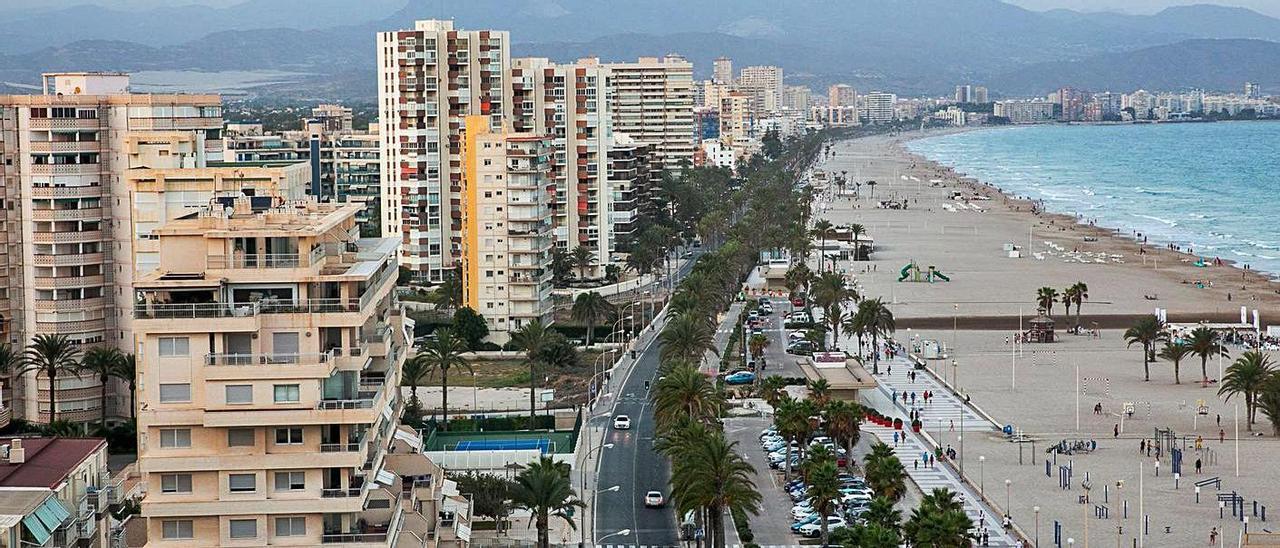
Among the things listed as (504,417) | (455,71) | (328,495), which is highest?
(455,71)

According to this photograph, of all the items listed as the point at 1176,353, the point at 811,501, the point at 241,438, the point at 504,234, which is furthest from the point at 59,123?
the point at 1176,353

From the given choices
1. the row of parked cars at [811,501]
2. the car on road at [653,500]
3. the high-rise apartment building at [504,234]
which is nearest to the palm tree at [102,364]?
the car on road at [653,500]

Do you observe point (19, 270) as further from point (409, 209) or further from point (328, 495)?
point (409, 209)

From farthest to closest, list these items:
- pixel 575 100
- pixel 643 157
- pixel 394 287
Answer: pixel 643 157 → pixel 575 100 → pixel 394 287

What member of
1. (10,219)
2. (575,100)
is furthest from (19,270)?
(575,100)

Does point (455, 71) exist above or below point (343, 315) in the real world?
above

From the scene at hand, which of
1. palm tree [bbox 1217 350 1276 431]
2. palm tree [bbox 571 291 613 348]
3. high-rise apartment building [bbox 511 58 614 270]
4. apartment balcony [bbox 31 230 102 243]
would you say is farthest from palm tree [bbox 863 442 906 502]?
high-rise apartment building [bbox 511 58 614 270]

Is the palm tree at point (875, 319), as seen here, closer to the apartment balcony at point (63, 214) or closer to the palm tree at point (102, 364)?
the palm tree at point (102, 364)
